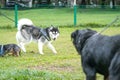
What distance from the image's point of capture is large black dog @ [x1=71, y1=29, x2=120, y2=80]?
15.9 ft

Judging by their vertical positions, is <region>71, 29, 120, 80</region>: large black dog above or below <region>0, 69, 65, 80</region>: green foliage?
above

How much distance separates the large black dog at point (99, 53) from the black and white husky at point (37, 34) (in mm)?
7136

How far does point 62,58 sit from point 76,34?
19.0ft

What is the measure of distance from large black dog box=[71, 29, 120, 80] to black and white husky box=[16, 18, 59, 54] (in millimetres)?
7136

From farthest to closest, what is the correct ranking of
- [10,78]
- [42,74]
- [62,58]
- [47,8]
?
[47,8] → [62,58] → [42,74] → [10,78]

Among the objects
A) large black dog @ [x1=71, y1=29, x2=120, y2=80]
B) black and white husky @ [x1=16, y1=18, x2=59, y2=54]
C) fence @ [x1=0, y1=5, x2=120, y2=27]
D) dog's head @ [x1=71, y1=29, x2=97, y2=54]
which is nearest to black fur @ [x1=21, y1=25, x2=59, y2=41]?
black and white husky @ [x1=16, y1=18, x2=59, y2=54]

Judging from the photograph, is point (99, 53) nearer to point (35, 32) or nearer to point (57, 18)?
point (35, 32)

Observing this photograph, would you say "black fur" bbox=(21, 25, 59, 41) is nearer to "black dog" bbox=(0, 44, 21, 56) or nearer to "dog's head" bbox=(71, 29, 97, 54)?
"black dog" bbox=(0, 44, 21, 56)

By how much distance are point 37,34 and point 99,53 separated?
8.36 metres

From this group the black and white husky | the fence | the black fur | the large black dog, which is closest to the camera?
the large black dog

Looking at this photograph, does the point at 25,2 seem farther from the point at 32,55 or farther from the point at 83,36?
the point at 83,36

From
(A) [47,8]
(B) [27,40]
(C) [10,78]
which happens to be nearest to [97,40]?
(C) [10,78]

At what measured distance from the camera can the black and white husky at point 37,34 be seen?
1316 centimetres

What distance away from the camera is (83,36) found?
19.3ft
